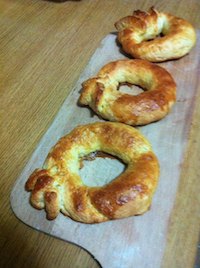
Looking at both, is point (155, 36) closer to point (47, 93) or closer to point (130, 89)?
point (130, 89)

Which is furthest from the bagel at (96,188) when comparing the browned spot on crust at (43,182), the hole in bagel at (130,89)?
the hole in bagel at (130,89)

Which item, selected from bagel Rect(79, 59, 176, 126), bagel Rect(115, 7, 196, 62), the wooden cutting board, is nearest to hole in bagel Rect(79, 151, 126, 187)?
the wooden cutting board

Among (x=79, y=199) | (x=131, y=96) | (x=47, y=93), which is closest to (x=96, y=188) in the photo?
(x=79, y=199)

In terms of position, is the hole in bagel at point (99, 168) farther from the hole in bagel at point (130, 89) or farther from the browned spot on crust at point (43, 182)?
the hole in bagel at point (130, 89)

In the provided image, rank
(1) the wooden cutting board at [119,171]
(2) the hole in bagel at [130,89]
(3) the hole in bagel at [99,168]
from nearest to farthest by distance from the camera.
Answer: (1) the wooden cutting board at [119,171]
(3) the hole in bagel at [99,168]
(2) the hole in bagel at [130,89]

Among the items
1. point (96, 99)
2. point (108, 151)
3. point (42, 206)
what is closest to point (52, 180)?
point (42, 206)

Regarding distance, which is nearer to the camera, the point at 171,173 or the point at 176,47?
the point at 171,173

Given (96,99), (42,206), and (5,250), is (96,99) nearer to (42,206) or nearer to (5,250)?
(42,206)
